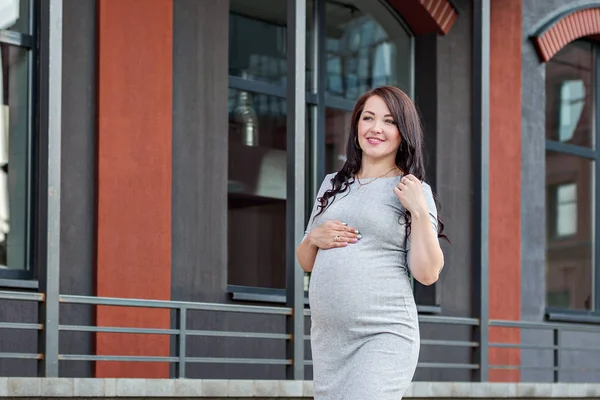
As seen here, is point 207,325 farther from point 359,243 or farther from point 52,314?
point 359,243

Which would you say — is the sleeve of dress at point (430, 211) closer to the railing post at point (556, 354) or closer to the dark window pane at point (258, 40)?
the dark window pane at point (258, 40)

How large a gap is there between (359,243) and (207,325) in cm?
581

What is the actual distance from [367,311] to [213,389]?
429 centimetres

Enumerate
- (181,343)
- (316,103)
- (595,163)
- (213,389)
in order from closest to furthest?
(213,389)
(181,343)
(316,103)
(595,163)

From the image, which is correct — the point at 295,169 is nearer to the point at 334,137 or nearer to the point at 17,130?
the point at 17,130

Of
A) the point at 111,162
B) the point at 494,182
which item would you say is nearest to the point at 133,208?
the point at 111,162

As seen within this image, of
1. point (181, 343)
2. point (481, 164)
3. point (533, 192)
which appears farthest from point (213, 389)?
point (533, 192)

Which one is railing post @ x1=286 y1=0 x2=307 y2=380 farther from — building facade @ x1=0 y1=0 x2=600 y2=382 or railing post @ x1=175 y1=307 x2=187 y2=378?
railing post @ x1=175 y1=307 x2=187 y2=378

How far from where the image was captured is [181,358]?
25.4ft

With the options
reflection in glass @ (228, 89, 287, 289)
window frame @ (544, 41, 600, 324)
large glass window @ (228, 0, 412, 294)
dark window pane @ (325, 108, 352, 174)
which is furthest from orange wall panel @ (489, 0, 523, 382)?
reflection in glass @ (228, 89, 287, 289)

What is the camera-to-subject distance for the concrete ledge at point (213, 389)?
655 cm

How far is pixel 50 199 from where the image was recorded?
6.73 meters

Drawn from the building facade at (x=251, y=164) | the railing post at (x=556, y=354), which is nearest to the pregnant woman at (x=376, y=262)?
the building facade at (x=251, y=164)

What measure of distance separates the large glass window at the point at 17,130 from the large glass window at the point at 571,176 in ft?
19.5
